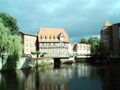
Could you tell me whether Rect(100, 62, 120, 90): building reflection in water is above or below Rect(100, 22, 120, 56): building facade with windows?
below

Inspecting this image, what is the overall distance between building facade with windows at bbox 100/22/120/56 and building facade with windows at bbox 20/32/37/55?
104 ft

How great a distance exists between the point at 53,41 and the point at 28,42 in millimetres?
12528

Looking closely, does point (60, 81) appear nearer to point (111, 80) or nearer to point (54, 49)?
point (111, 80)

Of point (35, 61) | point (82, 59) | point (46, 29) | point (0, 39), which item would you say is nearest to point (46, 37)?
point (46, 29)

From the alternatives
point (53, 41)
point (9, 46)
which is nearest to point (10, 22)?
point (9, 46)

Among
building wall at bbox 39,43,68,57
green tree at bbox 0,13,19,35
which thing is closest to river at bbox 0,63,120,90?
green tree at bbox 0,13,19,35

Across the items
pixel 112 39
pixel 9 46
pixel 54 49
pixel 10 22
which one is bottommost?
pixel 9 46

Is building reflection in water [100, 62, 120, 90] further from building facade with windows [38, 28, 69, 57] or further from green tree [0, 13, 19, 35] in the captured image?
building facade with windows [38, 28, 69, 57]

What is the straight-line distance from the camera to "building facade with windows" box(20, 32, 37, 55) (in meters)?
116

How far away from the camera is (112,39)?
131 metres

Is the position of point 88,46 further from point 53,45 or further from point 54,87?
point 54,87

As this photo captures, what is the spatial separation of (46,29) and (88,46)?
5331 centimetres

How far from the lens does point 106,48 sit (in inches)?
5290

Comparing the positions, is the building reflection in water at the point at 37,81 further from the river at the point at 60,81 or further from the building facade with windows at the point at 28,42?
the building facade with windows at the point at 28,42
